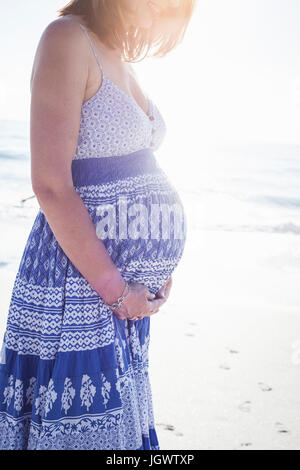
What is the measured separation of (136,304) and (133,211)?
27cm

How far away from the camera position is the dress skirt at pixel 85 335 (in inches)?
47.4

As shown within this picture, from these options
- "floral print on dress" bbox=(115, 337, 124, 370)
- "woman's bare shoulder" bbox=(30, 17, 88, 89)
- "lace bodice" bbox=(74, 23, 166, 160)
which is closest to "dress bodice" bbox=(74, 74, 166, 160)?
"lace bodice" bbox=(74, 23, 166, 160)

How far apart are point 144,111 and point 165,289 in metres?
0.58

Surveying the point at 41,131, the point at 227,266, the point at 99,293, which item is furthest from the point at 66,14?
the point at 227,266

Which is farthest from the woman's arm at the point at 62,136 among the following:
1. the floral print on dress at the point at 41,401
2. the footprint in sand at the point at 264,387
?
the footprint in sand at the point at 264,387

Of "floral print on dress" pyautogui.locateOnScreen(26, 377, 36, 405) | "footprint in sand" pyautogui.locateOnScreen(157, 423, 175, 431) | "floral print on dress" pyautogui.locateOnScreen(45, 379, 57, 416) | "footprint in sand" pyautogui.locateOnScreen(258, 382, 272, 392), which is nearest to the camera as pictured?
"floral print on dress" pyautogui.locateOnScreen(45, 379, 57, 416)

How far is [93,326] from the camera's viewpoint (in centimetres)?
123

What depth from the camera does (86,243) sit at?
3.77 feet

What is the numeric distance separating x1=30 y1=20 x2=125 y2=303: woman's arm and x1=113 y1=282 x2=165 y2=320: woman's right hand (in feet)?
0.39

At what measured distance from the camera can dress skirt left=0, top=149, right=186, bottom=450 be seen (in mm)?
1204

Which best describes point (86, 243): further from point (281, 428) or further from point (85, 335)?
point (281, 428)

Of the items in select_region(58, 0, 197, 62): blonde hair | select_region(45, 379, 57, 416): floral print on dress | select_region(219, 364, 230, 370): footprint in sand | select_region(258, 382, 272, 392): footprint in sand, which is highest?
select_region(58, 0, 197, 62): blonde hair

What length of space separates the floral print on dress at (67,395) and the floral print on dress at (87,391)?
0.03m

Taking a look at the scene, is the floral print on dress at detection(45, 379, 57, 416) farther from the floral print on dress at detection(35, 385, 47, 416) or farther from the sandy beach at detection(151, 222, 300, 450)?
the sandy beach at detection(151, 222, 300, 450)
